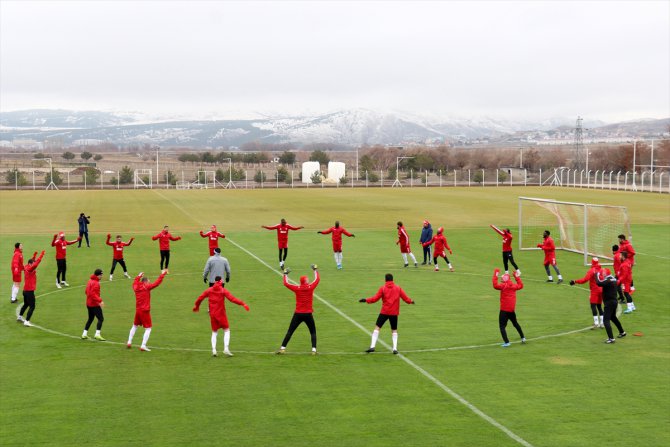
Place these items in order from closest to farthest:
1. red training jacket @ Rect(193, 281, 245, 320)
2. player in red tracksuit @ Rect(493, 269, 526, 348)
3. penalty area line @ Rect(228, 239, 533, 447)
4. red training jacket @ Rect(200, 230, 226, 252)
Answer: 1. penalty area line @ Rect(228, 239, 533, 447)
2. red training jacket @ Rect(193, 281, 245, 320)
3. player in red tracksuit @ Rect(493, 269, 526, 348)
4. red training jacket @ Rect(200, 230, 226, 252)

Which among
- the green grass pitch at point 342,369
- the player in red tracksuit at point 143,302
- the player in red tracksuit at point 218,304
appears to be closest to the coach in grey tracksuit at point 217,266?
the green grass pitch at point 342,369

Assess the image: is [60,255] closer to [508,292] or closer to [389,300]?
[389,300]

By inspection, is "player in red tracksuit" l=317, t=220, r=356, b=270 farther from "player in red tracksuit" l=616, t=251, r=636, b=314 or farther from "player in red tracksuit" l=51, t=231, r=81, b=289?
"player in red tracksuit" l=616, t=251, r=636, b=314

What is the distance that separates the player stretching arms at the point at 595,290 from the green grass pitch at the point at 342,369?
1.81ft

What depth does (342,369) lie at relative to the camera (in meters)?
19.3

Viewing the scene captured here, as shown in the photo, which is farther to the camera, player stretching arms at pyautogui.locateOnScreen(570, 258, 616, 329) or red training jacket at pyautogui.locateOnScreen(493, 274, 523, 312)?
player stretching arms at pyautogui.locateOnScreen(570, 258, 616, 329)

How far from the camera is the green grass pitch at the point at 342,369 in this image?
15.1 m

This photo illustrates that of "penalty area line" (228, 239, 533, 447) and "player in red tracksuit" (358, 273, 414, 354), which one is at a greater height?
"player in red tracksuit" (358, 273, 414, 354)

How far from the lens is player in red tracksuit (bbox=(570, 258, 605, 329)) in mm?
22203

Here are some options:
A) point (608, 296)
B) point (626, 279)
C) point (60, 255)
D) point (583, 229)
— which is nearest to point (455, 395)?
point (608, 296)

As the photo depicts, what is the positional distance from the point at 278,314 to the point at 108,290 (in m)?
8.25

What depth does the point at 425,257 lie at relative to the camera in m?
37.0

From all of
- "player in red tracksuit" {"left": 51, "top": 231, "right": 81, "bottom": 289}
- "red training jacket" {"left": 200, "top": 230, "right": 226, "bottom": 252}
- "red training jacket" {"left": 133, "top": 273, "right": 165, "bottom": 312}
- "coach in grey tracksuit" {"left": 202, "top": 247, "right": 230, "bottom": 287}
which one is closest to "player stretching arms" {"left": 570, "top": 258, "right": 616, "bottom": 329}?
"coach in grey tracksuit" {"left": 202, "top": 247, "right": 230, "bottom": 287}

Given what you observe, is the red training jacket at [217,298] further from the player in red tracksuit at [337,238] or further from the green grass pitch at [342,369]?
the player in red tracksuit at [337,238]
